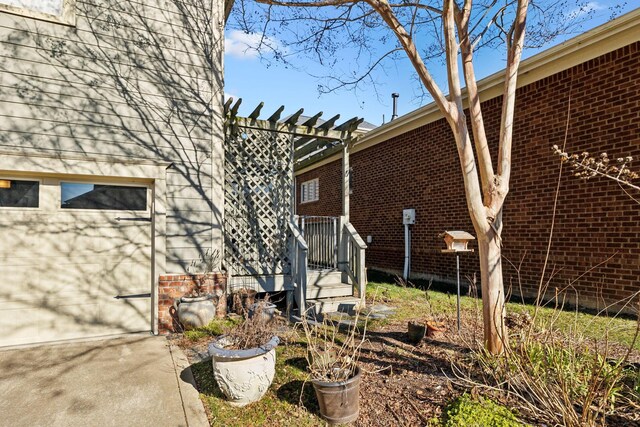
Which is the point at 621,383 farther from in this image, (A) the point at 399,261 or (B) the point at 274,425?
(A) the point at 399,261

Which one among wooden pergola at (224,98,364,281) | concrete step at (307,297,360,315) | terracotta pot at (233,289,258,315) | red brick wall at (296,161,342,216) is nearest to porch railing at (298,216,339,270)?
wooden pergola at (224,98,364,281)

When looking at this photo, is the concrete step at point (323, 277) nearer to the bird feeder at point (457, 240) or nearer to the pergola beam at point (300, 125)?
the pergola beam at point (300, 125)

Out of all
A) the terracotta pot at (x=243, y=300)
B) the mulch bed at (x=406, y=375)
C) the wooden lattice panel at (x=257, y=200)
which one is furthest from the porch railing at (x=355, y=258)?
the terracotta pot at (x=243, y=300)

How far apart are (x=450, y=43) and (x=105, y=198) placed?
4640 millimetres

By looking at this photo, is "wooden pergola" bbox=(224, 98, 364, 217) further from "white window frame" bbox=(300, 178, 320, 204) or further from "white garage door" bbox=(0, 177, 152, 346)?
"white window frame" bbox=(300, 178, 320, 204)

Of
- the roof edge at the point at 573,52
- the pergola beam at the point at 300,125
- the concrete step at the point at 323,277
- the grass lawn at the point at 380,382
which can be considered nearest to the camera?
the grass lawn at the point at 380,382

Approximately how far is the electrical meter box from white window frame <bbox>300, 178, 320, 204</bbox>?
5753 mm

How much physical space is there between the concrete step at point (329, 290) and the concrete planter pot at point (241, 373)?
3.07 metres

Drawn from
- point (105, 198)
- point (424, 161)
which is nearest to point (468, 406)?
point (105, 198)

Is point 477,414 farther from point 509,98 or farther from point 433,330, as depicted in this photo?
point 509,98

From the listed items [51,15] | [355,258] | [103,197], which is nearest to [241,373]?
[103,197]

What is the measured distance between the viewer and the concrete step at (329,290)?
6.15m

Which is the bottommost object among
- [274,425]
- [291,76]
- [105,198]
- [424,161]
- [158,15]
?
[274,425]

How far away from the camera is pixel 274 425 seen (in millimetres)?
2711
